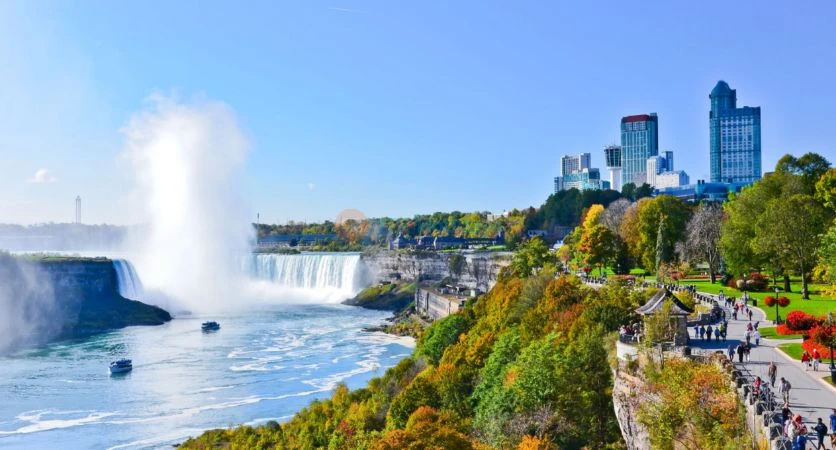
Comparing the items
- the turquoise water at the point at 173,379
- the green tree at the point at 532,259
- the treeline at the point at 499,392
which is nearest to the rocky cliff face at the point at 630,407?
the treeline at the point at 499,392

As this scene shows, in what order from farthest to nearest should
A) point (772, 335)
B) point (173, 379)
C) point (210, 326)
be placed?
point (210, 326) < point (173, 379) < point (772, 335)

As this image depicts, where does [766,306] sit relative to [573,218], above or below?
below

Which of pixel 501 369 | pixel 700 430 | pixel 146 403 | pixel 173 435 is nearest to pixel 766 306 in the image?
pixel 501 369

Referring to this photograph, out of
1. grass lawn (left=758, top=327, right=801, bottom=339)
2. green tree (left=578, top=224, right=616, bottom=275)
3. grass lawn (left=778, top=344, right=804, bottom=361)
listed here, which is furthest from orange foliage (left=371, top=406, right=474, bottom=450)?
green tree (left=578, top=224, right=616, bottom=275)

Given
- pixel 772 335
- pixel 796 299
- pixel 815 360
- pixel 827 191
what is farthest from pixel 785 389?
pixel 827 191

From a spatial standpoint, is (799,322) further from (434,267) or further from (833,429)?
(434,267)

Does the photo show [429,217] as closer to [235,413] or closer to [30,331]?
[30,331]
